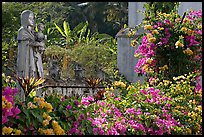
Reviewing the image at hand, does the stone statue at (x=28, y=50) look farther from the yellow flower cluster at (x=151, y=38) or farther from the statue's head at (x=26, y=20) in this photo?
the yellow flower cluster at (x=151, y=38)

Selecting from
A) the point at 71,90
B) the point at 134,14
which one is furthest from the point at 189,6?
the point at 71,90

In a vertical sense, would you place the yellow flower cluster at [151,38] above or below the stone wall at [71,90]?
above

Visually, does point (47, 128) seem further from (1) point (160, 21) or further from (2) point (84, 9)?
(2) point (84, 9)

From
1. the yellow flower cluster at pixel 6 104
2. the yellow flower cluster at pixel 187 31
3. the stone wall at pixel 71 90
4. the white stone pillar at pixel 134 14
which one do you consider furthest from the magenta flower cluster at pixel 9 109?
the white stone pillar at pixel 134 14

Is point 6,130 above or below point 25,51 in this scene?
above

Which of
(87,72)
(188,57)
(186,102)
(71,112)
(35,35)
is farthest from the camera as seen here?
(87,72)

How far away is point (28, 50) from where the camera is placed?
858 centimetres

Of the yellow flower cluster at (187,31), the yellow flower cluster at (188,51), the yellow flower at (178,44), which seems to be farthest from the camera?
the yellow flower cluster at (187,31)

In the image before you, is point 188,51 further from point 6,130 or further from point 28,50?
point 6,130

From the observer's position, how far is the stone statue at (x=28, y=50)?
851 cm

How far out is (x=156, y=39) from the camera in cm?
770

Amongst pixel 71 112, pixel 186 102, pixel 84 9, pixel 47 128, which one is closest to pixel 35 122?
pixel 47 128

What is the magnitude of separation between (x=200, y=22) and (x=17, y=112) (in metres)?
4.91

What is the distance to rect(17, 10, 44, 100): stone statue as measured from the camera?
27.9ft
